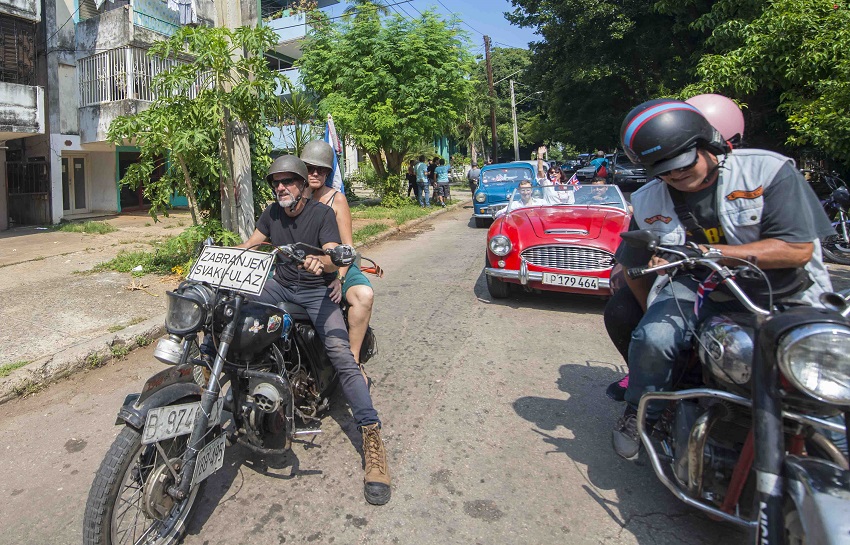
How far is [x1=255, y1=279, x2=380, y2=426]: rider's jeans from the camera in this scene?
326 cm

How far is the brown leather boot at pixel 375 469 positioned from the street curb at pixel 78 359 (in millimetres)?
3005

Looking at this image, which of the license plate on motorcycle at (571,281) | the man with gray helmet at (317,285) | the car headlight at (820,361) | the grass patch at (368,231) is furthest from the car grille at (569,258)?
the grass patch at (368,231)

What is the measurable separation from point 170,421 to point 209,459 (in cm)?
30

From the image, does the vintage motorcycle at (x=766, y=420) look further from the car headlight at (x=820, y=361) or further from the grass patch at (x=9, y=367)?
the grass patch at (x=9, y=367)

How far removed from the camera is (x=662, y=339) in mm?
2594

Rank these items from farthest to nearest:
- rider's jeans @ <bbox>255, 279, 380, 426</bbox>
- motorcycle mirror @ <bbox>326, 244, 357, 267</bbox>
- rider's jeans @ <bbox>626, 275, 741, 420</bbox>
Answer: rider's jeans @ <bbox>255, 279, 380, 426</bbox> → motorcycle mirror @ <bbox>326, 244, 357, 267</bbox> → rider's jeans @ <bbox>626, 275, 741, 420</bbox>

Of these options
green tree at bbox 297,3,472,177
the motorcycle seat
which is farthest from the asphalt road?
green tree at bbox 297,3,472,177

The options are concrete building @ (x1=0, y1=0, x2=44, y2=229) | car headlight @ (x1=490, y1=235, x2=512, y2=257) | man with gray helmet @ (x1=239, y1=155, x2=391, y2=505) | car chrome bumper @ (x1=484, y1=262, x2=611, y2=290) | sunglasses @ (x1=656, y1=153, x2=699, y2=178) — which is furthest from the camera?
concrete building @ (x1=0, y1=0, x2=44, y2=229)

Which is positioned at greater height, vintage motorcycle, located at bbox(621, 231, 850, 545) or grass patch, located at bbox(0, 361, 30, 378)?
vintage motorcycle, located at bbox(621, 231, 850, 545)

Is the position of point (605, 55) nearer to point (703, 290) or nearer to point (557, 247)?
point (557, 247)

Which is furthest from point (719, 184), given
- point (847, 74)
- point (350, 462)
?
point (847, 74)

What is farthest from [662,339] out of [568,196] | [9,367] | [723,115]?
[568,196]

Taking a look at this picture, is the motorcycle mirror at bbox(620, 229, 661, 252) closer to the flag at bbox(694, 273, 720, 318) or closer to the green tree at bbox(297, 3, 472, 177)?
the flag at bbox(694, 273, 720, 318)

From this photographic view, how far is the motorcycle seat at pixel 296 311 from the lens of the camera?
3.32m
